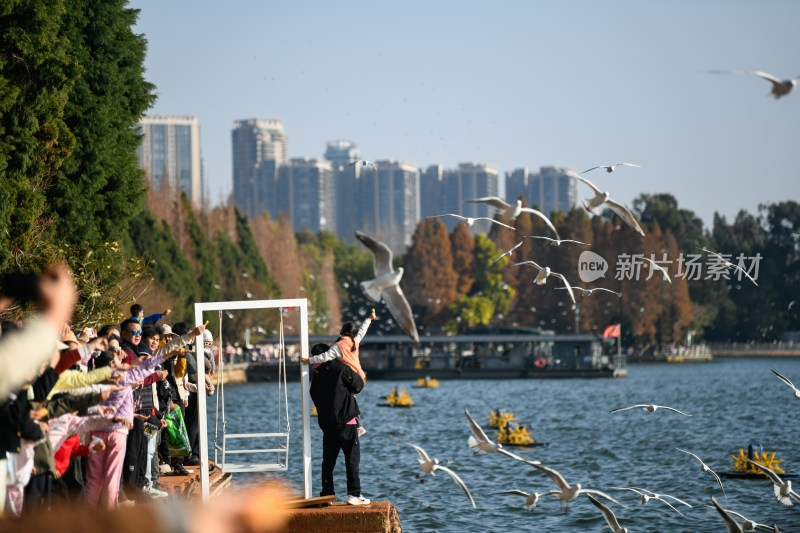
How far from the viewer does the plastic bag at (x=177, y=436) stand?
11.9m

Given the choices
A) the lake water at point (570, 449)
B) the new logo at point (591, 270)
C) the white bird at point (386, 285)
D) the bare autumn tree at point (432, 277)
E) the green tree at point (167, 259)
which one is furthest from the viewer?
the bare autumn tree at point (432, 277)

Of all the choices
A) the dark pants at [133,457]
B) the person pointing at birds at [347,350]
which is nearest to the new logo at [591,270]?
the person pointing at birds at [347,350]

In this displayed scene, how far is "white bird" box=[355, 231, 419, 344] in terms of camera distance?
7496 millimetres

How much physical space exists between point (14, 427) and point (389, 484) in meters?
15.5

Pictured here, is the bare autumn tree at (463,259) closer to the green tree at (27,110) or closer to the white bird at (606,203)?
the green tree at (27,110)

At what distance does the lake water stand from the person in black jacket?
2.40m

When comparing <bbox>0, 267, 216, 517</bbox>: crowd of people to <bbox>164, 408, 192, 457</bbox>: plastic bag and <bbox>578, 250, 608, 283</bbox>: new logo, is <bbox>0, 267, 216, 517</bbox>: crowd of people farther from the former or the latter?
<bbox>578, 250, 608, 283</bbox>: new logo

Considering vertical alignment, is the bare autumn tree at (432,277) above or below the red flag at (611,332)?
above

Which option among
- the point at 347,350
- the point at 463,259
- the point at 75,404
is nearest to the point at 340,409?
the point at 347,350

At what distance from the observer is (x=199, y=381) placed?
415 inches

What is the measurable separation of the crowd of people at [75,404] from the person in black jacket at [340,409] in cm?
148

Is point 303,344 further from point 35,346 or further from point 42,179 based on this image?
point 42,179

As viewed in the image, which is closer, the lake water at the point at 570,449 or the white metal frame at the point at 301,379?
the white metal frame at the point at 301,379

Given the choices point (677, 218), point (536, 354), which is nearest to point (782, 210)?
point (677, 218)
